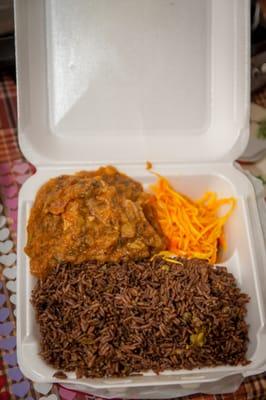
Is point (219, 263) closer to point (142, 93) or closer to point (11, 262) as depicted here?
point (142, 93)

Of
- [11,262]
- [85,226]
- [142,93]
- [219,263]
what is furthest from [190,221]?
[11,262]

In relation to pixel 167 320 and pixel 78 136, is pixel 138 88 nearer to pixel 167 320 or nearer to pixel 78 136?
pixel 78 136

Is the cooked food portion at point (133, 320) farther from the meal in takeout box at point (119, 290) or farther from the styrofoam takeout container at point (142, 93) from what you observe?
the styrofoam takeout container at point (142, 93)

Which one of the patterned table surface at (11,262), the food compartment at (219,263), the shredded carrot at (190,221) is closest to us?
the food compartment at (219,263)

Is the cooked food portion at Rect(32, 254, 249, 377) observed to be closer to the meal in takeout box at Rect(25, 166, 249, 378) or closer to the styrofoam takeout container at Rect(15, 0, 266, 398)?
the meal in takeout box at Rect(25, 166, 249, 378)

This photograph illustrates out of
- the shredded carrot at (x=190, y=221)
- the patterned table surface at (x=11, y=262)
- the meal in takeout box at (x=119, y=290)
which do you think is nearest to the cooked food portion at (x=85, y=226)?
the meal in takeout box at (x=119, y=290)

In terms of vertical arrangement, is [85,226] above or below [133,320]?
above
